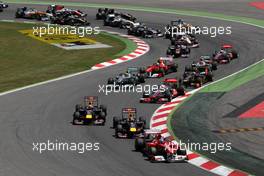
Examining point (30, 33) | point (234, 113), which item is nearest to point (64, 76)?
point (234, 113)

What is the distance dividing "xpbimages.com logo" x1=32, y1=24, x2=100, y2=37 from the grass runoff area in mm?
1549

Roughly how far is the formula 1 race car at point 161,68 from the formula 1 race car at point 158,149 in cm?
1808

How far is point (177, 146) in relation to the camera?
32219mm

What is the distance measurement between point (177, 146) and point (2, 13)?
188 feet

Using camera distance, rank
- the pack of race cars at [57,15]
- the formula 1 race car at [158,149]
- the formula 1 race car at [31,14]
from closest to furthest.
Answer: the formula 1 race car at [158,149], the pack of race cars at [57,15], the formula 1 race car at [31,14]

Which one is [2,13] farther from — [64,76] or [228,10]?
[64,76]

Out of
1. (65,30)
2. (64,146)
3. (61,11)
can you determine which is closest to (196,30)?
(65,30)

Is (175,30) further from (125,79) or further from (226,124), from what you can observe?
(226,124)

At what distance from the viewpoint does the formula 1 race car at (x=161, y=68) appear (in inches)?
2036

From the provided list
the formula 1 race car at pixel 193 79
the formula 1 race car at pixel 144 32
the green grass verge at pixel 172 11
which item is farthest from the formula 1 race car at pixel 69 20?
the formula 1 race car at pixel 193 79

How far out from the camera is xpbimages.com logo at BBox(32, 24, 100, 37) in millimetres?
72062

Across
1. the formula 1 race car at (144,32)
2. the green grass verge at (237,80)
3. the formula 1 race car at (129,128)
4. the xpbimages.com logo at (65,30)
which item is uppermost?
the formula 1 race car at (129,128)

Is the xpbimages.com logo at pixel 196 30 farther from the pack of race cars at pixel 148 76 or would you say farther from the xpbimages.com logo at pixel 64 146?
the xpbimages.com logo at pixel 64 146

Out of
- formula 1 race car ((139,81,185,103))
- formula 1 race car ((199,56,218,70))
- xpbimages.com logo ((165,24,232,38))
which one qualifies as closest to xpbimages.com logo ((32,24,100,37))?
xpbimages.com logo ((165,24,232,38))
